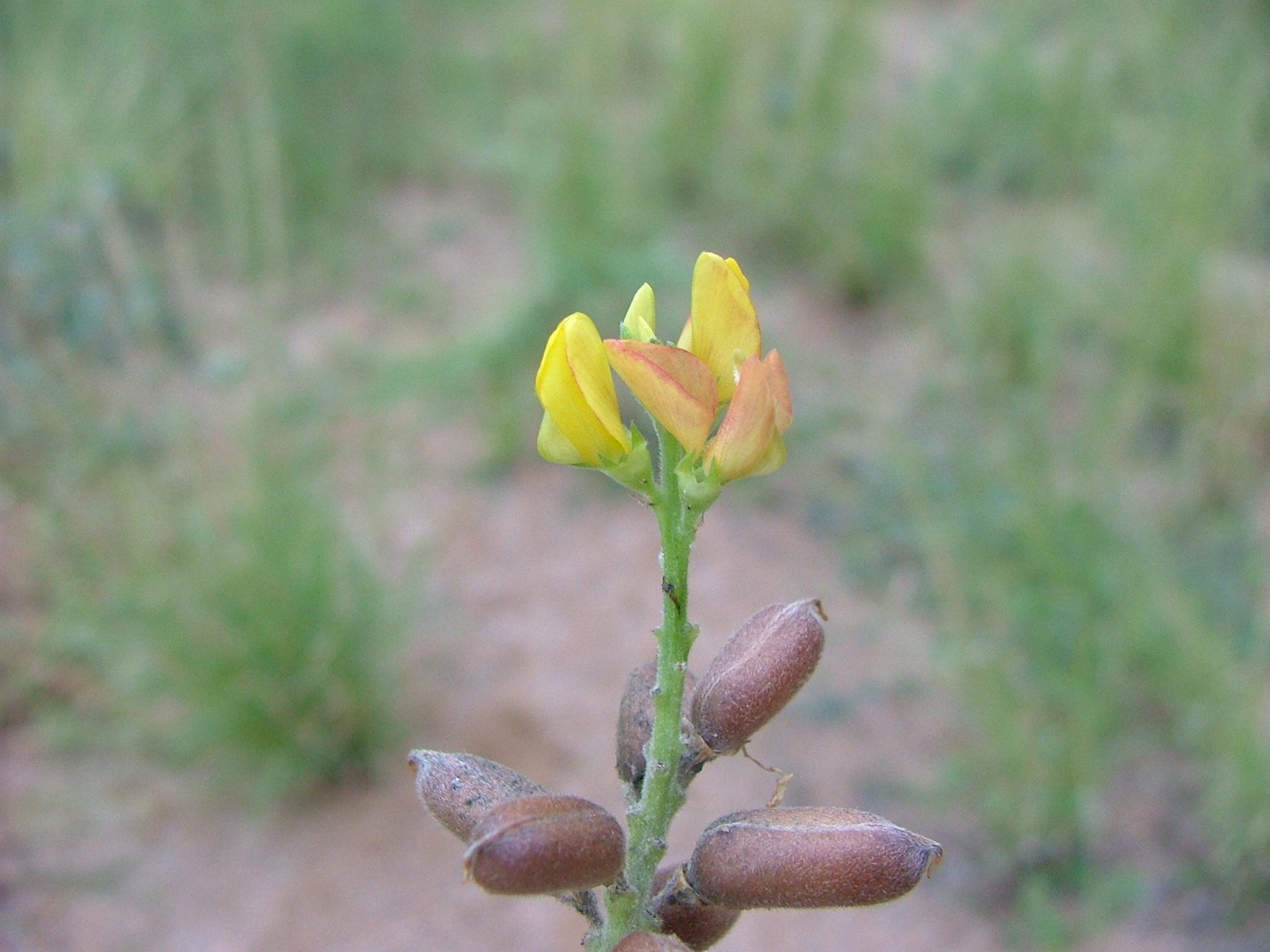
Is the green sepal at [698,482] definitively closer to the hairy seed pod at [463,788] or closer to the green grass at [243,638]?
the hairy seed pod at [463,788]

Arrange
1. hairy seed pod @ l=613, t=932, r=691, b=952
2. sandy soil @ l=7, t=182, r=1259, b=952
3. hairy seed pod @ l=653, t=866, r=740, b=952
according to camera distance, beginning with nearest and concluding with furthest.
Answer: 1. hairy seed pod @ l=613, t=932, r=691, b=952
2. hairy seed pod @ l=653, t=866, r=740, b=952
3. sandy soil @ l=7, t=182, r=1259, b=952

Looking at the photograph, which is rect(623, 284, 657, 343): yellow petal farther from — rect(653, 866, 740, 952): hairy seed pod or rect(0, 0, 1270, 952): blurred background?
rect(0, 0, 1270, 952): blurred background

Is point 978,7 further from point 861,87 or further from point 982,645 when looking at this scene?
point 982,645

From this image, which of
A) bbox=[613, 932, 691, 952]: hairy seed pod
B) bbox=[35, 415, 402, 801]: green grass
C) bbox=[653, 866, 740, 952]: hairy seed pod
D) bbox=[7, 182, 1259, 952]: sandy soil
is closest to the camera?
bbox=[613, 932, 691, 952]: hairy seed pod

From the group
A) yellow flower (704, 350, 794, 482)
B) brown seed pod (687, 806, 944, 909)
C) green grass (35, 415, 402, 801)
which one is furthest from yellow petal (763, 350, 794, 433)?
green grass (35, 415, 402, 801)

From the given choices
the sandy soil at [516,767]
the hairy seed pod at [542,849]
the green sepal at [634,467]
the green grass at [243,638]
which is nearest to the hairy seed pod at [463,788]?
the hairy seed pod at [542,849]

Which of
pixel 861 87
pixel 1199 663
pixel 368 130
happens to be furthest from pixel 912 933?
pixel 368 130
